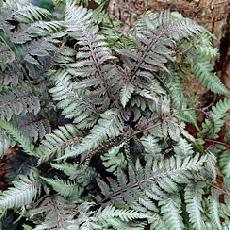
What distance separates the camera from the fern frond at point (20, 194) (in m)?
2.18

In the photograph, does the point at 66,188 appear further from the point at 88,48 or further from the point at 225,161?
the point at 225,161

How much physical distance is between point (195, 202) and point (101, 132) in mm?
578

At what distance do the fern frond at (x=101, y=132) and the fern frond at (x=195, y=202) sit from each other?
1.53ft

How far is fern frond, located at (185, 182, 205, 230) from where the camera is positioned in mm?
2244

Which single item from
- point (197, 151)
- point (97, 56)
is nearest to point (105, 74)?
point (97, 56)

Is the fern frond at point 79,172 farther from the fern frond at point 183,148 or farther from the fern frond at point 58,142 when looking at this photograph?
the fern frond at point 183,148

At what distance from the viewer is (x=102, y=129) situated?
2.31 meters

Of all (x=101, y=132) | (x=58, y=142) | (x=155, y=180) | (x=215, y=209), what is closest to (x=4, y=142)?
(x=58, y=142)

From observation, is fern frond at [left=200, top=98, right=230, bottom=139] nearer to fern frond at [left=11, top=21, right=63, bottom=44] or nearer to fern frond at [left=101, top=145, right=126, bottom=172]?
fern frond at [left=101, top=145, right=126, bottom=172]

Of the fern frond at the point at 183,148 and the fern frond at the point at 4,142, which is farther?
the fern frond at the point at 183,148

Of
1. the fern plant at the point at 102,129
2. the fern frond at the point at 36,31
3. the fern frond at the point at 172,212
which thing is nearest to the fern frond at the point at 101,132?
the fern plant at the point at 102,129

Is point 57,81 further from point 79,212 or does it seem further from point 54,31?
point 79,212

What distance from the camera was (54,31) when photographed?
2.65 metres

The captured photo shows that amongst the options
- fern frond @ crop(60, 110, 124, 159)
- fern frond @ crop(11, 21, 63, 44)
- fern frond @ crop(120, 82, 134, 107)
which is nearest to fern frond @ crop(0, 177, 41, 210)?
fern frond @ crop(60, 110, 124, 159)
